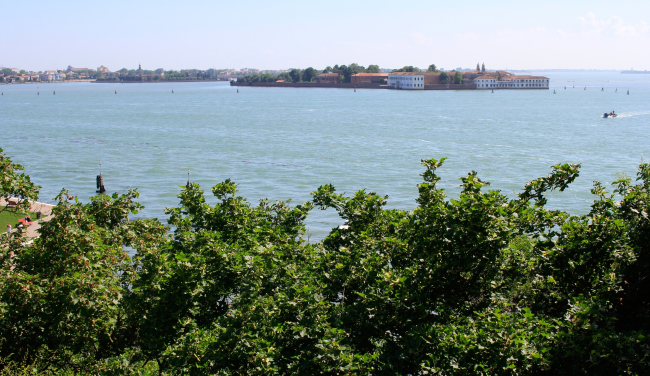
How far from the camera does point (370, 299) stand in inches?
316

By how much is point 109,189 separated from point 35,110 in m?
79.9

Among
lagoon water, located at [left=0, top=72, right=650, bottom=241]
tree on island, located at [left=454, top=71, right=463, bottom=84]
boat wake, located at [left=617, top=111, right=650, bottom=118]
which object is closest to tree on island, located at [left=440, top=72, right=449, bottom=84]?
tree on island, located at [left=454, top=71, right=463, bottom=84]

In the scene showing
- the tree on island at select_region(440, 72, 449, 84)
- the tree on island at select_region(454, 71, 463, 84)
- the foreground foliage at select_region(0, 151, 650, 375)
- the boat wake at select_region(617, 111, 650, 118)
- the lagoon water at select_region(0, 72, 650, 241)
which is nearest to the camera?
the foreground foliage at select_region(0, 151, 650, 375)

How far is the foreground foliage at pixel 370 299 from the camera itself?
23.0 ft

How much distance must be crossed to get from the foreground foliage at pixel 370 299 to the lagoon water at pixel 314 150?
58.5ft

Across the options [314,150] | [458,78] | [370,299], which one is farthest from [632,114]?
[458,78]

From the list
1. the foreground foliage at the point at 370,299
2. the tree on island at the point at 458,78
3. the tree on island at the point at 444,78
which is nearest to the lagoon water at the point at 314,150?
the foreground foliage at the point at 370,299

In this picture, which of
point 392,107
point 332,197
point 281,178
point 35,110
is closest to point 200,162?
point 281,178

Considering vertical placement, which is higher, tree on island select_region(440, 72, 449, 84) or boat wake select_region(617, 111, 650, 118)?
tree on island select_region(440, 72, 449, 84)

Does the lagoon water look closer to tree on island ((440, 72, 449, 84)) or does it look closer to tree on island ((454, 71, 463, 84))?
tree on island ((440, 72, 449, 84))

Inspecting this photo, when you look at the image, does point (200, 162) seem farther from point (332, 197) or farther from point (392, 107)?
point (392, 107)

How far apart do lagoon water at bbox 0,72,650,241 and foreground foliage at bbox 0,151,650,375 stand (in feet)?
58.5

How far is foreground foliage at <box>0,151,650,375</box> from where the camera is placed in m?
7.00

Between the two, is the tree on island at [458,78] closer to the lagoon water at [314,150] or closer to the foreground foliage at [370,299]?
the lagoon water at [314,150]
